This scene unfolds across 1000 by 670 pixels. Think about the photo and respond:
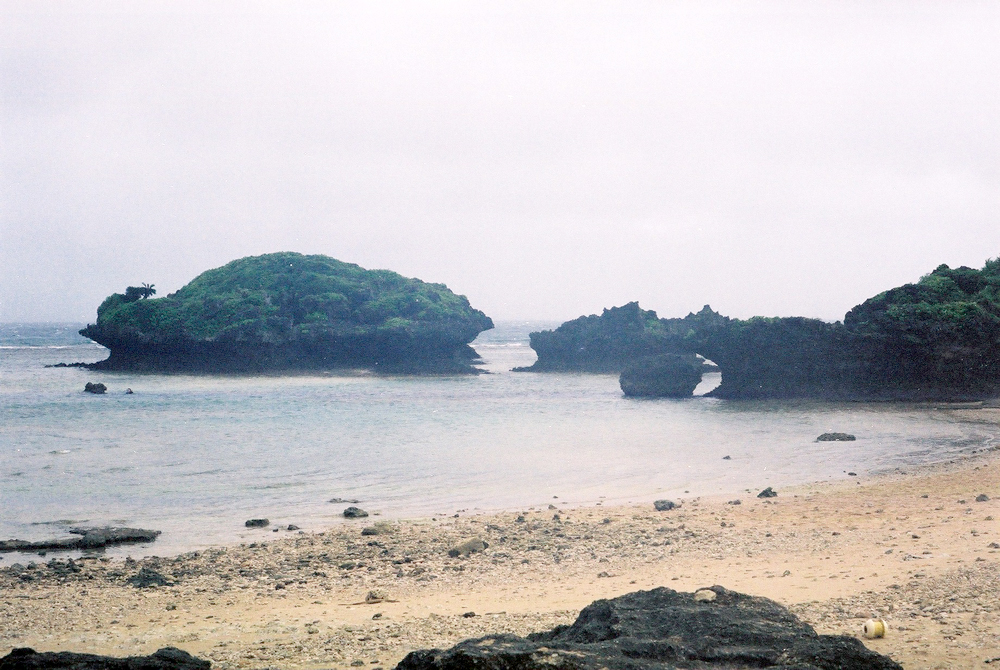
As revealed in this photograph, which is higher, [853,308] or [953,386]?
[853,308]

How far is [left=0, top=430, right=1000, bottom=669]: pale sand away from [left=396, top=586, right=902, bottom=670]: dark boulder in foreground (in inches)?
74.1

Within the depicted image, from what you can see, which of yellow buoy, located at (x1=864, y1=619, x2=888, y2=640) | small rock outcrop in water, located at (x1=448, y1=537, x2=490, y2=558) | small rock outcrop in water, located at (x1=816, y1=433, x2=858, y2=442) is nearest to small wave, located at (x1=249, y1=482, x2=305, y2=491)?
small rock outcrop in water, located at (x1=448, y1=537, x2=490, y2=558)

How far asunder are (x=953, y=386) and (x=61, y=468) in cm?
3586

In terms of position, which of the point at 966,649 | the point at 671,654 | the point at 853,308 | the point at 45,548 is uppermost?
the point at 853,308

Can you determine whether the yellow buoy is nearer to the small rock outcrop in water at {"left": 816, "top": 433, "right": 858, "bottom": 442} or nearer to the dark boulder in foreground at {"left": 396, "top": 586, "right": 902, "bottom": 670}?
the dark boulder in foreground at {"left": 396, "top": 586, "right": 902, "bottom": 670}

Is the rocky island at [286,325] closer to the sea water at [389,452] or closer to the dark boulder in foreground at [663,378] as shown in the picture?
the sea water at [389,452]

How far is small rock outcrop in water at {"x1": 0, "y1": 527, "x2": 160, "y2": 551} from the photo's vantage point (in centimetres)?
1288

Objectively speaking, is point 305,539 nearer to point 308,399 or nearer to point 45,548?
point 45,548

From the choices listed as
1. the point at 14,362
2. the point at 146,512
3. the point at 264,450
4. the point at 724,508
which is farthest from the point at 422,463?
the point at 14,362

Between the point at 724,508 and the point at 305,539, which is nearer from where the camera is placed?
the point at 305,539

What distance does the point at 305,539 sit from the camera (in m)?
13.2

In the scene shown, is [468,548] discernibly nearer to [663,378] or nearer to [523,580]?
[523,580]

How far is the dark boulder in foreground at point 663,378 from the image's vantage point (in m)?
44.1

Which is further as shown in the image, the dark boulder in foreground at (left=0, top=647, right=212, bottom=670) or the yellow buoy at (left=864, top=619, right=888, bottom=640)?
the yellow buoy at (left=864, top=619, right=888, bottom=640)
